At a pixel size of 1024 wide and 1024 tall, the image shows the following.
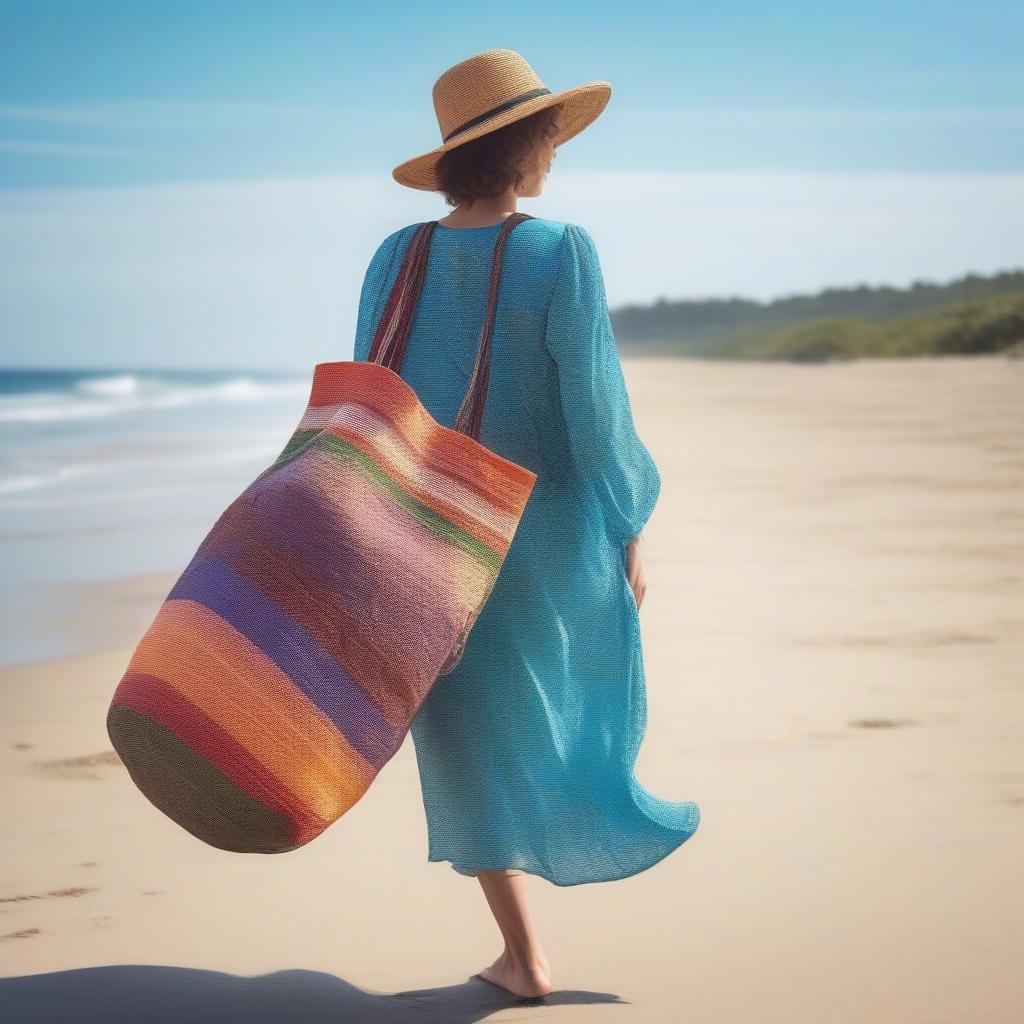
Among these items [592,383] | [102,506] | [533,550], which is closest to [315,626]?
[533,550]

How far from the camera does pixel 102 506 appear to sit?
10.7m

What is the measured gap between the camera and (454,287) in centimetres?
253

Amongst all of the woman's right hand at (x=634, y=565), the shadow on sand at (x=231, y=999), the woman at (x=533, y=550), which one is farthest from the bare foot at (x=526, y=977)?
the woman's right hand at (x=634, y=565)

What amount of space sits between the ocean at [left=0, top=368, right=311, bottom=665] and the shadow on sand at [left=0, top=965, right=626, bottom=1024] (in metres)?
3.21

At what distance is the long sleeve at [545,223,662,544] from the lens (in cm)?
244

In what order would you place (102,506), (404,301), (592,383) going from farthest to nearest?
(102,506) → (404,301) → (592,383)

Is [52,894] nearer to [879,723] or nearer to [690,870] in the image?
[690,870]

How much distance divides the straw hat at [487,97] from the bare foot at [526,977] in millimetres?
1454

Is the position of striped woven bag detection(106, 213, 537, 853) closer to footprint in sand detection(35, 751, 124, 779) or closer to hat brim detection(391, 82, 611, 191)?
hat brim detection(391, 82, 611, 191)

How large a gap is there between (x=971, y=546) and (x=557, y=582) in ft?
17.6

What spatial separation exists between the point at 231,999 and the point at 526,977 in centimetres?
56

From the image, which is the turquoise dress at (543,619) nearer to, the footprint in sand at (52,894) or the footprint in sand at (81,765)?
the footprint in sand at (52,894)

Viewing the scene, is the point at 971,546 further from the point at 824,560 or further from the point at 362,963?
the point at 362,963

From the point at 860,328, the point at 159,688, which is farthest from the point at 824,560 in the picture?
the point at 860,328
